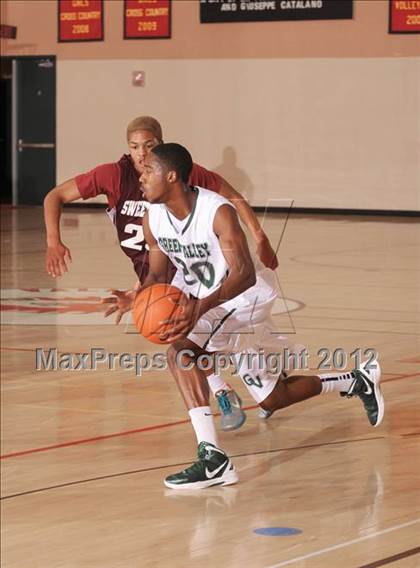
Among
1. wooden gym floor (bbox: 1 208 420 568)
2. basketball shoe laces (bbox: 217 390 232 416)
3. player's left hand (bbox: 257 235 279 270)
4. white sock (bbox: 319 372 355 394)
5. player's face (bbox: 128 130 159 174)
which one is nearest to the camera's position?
player's face (bbox: 128 130 159 174)

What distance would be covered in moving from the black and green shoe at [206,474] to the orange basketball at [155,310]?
2.45 meters

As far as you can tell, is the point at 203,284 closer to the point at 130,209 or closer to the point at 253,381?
the point at 130,209

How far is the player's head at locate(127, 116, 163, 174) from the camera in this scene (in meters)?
A: 3.29

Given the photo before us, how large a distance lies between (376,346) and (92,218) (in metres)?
12.0

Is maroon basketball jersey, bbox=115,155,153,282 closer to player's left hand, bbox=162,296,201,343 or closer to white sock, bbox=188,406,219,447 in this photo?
player's left hand, bbox=162,296,201,343

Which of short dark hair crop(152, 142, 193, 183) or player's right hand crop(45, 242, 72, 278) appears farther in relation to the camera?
player's right hand crop(45, 242, 72, 278)

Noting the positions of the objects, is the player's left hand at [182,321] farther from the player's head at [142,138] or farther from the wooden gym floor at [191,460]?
the wooden gym floor at [191,460]

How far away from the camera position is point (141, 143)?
3.32 metres

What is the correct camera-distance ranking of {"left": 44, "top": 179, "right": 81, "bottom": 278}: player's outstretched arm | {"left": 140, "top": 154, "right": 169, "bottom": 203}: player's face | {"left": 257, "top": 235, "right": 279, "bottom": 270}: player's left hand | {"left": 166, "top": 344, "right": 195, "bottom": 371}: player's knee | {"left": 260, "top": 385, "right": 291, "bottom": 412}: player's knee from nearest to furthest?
{"left": 140, "top": 154, "right": 169, "bottom": 203}: player's face, {"left": 44, "top": 179, "right": 81, "bottom": 278}: player's outstretched arm, {"left": 257, "top": 235, "right": 279, "bottom": 270}: player's left hand, {"left": 166, "top": 344, "right": 195, "bottom": 371}: player's knee, {"left": 260, "top": 385, "right": 291, "bottom": 412}: player's knee

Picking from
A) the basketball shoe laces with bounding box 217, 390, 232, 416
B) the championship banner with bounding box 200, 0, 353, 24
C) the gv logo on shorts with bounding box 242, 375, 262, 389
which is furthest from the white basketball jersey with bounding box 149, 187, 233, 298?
the basketball shoe laces with bounding box 217, 390, 232, 416

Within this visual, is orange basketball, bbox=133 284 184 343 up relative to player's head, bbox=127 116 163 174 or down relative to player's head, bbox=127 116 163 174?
down

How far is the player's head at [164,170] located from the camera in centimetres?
314

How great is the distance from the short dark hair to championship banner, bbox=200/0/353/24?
5.95 feet

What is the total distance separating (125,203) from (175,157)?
0.53 metres
